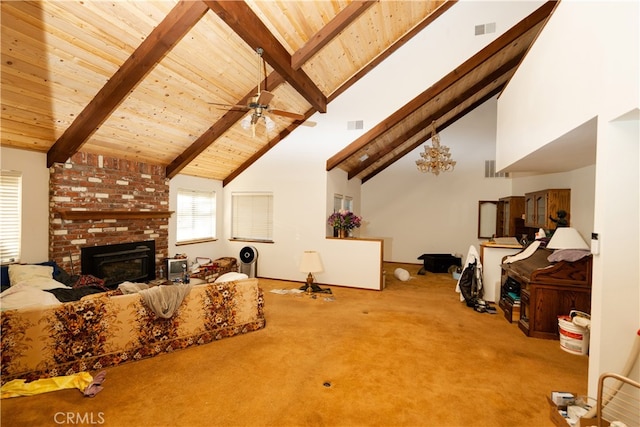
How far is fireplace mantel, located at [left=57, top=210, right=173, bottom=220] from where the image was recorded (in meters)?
4.09

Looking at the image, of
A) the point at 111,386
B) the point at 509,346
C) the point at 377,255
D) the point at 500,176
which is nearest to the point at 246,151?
the point at 377,255

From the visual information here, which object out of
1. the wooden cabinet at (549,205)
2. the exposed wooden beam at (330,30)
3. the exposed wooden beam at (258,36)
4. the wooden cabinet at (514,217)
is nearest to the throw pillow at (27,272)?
the exposed wooden beam at (258,36)

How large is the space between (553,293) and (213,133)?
522 cm

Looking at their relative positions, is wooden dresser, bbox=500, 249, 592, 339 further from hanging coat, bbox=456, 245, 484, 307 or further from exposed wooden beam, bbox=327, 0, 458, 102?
exposed wooden beam, bbox=327, 0, 458, 102

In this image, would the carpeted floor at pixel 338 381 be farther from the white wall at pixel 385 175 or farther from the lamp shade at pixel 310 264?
the white wall at pixel 385 175

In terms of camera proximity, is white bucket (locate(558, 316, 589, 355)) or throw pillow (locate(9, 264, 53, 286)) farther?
throw pillow (locate(9, 264, 53, 286))

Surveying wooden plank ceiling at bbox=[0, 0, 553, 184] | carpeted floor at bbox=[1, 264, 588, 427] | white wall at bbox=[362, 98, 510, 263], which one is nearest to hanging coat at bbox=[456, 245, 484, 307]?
carpeted floor at bbox=[1, 264, 588, 427]

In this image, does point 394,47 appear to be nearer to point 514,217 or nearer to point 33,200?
point 514,217

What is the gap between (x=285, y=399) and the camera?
2328mm

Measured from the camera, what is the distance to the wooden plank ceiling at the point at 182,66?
2.76 m

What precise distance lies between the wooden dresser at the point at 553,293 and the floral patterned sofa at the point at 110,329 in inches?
132

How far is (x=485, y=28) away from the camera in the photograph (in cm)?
433

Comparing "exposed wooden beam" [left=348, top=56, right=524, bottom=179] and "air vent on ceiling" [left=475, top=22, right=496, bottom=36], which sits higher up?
"air vent on ceiling" [left=475, top=22, right=496, bottom=36]

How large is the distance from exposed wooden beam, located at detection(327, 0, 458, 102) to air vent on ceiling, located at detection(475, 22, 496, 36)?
541mm
